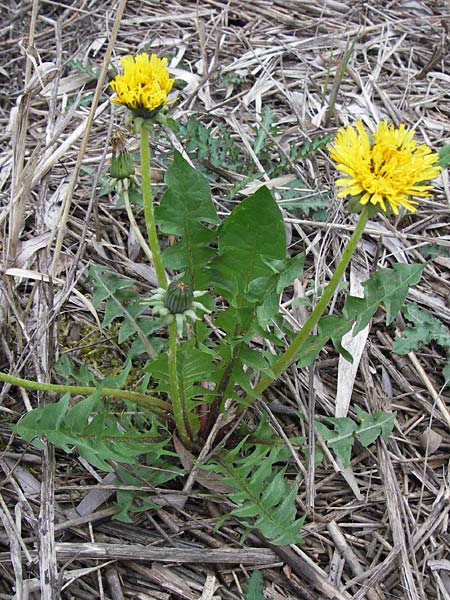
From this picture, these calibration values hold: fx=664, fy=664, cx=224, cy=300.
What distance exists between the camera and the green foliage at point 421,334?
266cm

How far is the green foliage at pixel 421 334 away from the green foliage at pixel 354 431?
1.17ft

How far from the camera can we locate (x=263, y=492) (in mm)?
2205

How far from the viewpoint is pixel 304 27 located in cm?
394

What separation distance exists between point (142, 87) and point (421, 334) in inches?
57.2

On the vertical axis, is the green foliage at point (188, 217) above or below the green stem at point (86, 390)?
above

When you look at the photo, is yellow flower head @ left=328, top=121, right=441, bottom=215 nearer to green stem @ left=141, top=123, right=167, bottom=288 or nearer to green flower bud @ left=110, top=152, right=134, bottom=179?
green stem @ left=141, top=123, right=167, bottom=288

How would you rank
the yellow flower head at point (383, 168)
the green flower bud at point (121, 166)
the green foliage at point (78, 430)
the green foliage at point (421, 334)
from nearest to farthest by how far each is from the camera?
the yellow flower head at point (383, 168)
the green foliage at point (78, 430)
the green flower bud at point (121, 166)
the green foliage at point (421, 334)

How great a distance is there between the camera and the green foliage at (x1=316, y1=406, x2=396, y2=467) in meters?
2.37

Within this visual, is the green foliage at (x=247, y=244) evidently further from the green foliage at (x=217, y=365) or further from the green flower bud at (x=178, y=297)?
the green flower bud at (x=178, y=297)

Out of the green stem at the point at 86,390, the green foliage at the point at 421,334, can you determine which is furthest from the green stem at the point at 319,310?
the green foliage at the point at 421,334

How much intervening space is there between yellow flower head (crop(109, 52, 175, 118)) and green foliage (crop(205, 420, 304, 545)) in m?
1.09

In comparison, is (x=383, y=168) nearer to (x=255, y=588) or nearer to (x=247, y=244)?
(x=247, y=244)

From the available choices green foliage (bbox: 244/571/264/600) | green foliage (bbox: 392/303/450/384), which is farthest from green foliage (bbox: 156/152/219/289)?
green foliage (bbox: 244/571/264/600)

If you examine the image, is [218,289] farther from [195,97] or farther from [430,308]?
[195,97]
